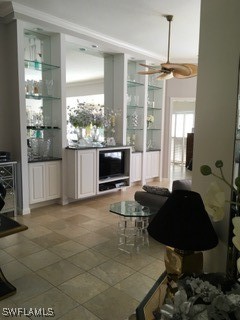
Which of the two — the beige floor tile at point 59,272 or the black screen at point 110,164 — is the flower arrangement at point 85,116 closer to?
the black screen at point 110,164

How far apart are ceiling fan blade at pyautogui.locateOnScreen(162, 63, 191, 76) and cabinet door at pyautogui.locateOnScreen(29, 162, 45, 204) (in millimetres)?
2542

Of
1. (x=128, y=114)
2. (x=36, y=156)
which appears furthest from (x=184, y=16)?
(x=36, y=156)

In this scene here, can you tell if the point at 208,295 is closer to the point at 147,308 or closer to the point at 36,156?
the point at 147,308

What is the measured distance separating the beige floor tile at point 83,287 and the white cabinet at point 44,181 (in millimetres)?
2190

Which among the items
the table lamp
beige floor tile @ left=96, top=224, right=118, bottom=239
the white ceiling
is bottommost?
beige floor tile @ left=96, top=224, right=118, bottom=239

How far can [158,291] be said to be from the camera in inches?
53.4

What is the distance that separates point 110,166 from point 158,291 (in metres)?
4.30

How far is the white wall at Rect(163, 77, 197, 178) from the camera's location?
22.4 ft

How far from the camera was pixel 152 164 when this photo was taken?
6.87 m

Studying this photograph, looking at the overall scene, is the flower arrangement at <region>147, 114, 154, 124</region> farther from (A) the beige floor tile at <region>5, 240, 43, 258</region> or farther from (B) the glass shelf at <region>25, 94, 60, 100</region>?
(A) the beige floor tile at <region>5, 240, 43, 258</region>

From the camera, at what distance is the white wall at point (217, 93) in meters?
1.35

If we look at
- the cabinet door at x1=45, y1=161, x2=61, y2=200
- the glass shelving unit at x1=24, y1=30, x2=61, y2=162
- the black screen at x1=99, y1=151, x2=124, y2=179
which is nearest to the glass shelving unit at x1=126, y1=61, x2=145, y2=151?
the black screen at x1=99, y1=151, x2=124, y2=179

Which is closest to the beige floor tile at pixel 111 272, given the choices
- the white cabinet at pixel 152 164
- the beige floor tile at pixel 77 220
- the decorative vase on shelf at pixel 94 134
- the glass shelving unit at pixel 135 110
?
the beige floor tile at pixel 77 220

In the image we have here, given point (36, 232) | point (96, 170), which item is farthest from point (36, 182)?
point (96, 170)
